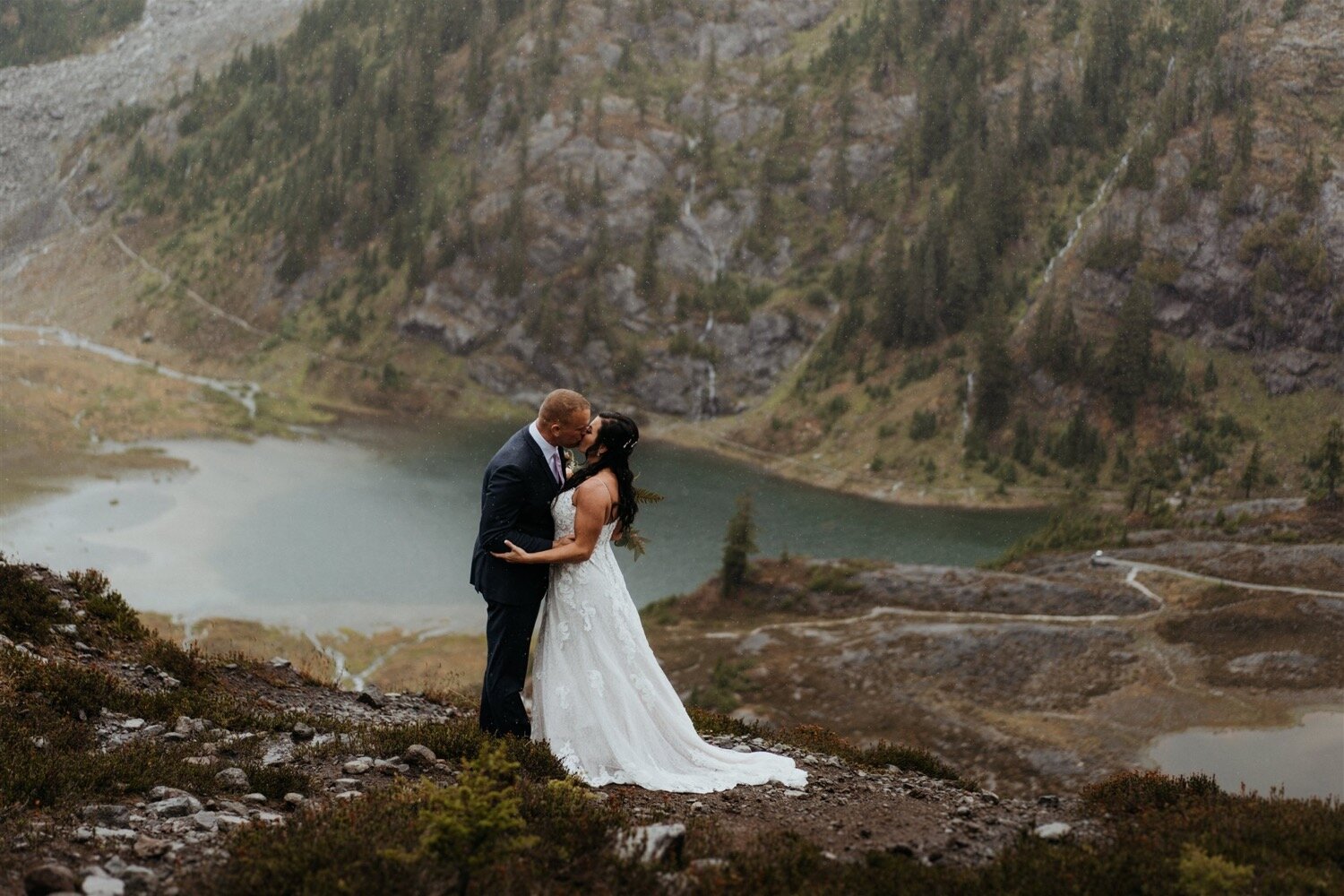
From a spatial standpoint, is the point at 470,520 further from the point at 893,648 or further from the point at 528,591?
the point at 528,591

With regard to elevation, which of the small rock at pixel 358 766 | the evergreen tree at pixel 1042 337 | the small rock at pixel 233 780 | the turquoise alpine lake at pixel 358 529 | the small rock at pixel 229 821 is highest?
the evergreen tree at pixel 1042 337

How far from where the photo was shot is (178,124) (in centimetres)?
18362

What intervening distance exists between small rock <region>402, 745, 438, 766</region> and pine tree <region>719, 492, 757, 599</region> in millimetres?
51306

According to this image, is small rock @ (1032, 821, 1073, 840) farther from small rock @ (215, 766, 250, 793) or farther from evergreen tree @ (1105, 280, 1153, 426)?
evergreen tree @ (1105, 280, 1153, 426)

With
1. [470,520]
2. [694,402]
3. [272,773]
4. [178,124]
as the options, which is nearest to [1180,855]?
[272,773]

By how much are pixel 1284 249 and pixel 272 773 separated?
114694 millimetres

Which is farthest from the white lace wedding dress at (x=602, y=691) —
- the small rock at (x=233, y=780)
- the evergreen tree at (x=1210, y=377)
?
the evergreen tree at (x=1210, y=377)

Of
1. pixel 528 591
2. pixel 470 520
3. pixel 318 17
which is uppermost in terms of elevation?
pixel 318 17

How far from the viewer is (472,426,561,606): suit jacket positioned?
11398 mm

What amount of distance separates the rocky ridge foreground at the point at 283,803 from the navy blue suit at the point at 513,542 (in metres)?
1.37

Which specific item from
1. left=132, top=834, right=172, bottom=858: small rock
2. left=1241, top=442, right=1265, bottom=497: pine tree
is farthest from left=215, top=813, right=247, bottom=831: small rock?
left=1241, top=442, right=1265, bottom=497: pine tree

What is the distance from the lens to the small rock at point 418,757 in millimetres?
11922

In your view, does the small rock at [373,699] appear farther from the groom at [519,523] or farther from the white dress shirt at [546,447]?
the white dress shirt at [546,447]

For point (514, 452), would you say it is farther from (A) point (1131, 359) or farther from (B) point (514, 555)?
(A) point (1131, 359)
